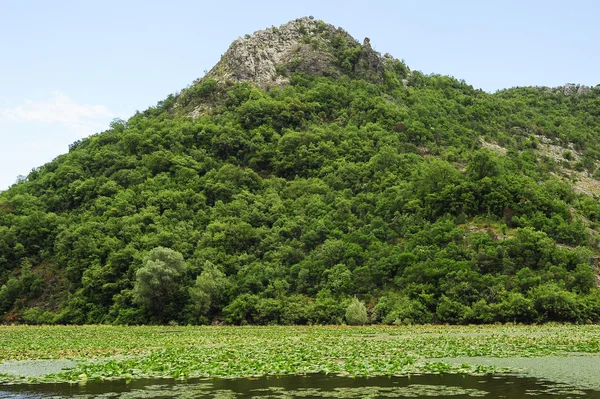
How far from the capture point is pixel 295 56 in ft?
474

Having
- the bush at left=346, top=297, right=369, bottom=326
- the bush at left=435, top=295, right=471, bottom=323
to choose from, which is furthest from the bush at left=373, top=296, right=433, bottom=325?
the bush at left=346, top=297, right=369, bottom=326

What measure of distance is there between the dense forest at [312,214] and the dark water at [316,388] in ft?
147

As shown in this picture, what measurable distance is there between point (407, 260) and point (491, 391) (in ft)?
186

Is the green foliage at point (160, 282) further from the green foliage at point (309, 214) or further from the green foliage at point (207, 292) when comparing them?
the green foliage at point (207, 292)

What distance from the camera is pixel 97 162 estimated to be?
112625mm

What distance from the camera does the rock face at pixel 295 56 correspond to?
449 ft

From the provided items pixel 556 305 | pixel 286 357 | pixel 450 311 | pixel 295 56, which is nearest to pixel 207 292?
pixel 450 311

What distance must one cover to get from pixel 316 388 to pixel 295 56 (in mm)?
130812

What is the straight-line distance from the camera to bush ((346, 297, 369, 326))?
6634 centimetres

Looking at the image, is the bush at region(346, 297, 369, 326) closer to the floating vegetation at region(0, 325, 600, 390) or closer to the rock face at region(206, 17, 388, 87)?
the floating vegetation at region(0, 325, 600, 390)

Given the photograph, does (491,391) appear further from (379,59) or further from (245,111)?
(379,59)

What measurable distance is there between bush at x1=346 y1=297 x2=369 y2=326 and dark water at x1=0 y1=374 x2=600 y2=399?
4448cm

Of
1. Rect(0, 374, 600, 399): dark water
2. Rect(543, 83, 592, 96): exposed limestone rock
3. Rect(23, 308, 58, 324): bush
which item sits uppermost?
Rect(543, 83, 592, 96): exposed limestone rock

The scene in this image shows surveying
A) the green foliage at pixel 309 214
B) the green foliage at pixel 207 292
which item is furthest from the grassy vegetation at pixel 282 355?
the green foliage at pixel 207 292
